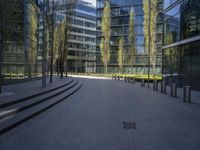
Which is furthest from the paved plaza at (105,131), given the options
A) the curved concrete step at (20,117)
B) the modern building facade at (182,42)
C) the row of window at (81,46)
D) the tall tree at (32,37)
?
the row of window at (81,46)

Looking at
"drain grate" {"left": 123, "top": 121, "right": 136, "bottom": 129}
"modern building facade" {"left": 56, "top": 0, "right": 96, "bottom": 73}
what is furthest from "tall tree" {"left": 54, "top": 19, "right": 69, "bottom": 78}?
"modern building facade" {"left": 56, "top": 0, "right": 96, "bottom": 73}

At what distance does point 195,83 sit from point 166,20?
41.5ft

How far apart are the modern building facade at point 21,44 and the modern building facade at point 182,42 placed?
1480 centimetres

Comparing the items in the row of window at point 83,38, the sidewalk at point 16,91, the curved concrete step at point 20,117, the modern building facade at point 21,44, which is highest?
the row of window at point 83,38

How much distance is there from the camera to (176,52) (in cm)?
3312

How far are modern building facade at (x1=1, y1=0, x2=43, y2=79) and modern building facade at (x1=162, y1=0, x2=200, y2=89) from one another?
1480 cm

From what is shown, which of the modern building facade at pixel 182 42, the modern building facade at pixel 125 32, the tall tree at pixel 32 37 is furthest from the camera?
the modern building facade at pixel 125 32

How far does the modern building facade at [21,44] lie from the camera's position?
27.2 meters

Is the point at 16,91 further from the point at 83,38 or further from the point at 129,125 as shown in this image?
the point at 83,38

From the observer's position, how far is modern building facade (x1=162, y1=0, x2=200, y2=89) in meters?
27.5

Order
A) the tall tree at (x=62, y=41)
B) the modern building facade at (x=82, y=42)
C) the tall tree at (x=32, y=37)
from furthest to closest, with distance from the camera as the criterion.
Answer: the modern building facade at (x=82, y=42) → the tall tree at (x=62, y=41) → the tall tree at (x=32, y=37)

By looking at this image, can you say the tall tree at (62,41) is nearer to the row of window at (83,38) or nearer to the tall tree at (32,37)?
the tall tree at (32,37)

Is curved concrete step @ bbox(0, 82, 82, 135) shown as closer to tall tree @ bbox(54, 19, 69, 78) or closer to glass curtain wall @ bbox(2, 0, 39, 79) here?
glass curtain wall @ bbox(2, 0, 39, 79)

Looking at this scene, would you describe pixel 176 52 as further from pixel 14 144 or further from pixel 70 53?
pixel 70 53
